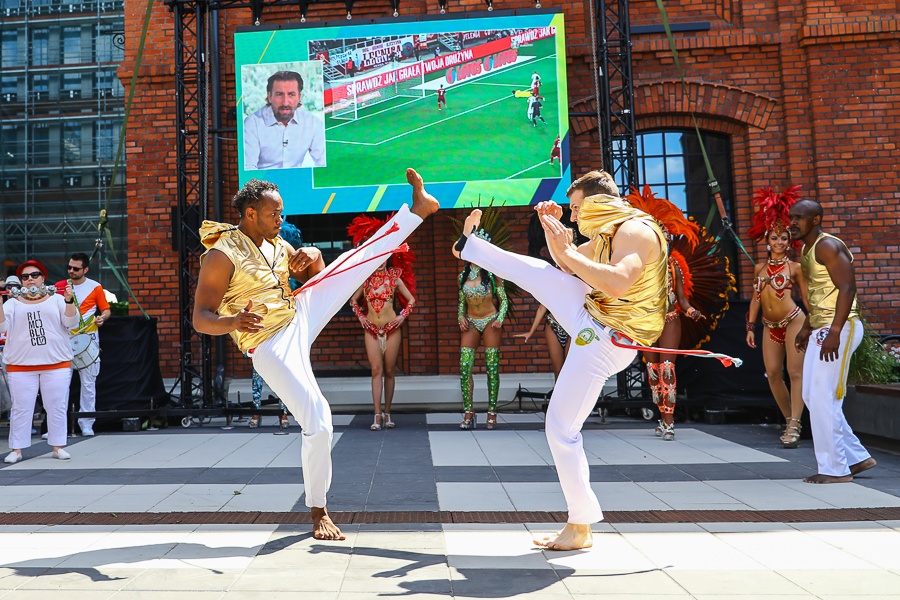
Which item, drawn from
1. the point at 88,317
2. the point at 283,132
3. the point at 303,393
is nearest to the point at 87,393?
the point at 88,317

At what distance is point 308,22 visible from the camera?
11.1 m

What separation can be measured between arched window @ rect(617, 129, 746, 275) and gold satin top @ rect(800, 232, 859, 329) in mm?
5669

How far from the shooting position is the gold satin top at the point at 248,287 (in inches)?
181

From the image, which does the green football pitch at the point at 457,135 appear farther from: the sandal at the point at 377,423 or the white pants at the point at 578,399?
the white pants at the point at 578,399

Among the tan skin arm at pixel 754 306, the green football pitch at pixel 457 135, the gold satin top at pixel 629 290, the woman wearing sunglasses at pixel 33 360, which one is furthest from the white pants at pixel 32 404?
the tan skin arm at pixel 754 306

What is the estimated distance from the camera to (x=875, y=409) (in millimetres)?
7672

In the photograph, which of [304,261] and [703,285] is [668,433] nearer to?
[703,285]

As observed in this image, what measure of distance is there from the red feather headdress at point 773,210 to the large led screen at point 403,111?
3.10 m

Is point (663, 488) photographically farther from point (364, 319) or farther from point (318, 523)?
point (364, 319)

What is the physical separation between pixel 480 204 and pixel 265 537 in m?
6.82

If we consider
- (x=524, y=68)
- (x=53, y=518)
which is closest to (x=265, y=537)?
(x=53, y=518)

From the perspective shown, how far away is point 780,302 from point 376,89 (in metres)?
5.88

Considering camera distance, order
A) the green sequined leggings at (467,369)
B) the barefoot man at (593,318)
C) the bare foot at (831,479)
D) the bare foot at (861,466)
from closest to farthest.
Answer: the barefoot man at (593,318), the bare foot at (831,479), the bare foot at (861,466), the green sequined leggings at (467,369)

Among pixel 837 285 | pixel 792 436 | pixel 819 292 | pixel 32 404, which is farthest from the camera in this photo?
pixel 792 436
